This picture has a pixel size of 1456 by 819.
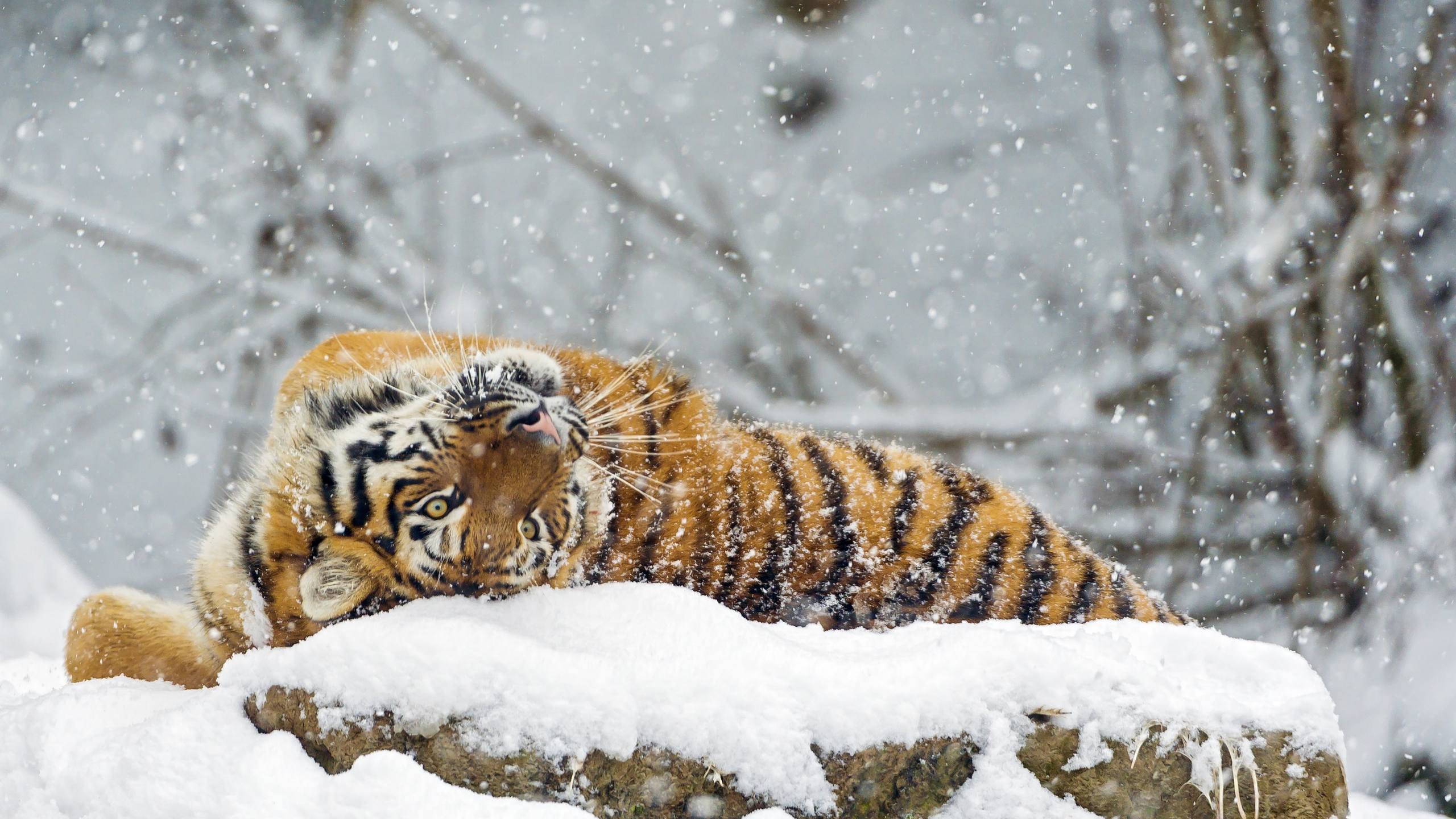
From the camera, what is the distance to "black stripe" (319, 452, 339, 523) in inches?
78.7

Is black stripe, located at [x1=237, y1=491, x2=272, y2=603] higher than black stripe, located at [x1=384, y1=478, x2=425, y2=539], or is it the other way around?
black stripe, located at [x1=384, y1=478, x2=425, y2=539]

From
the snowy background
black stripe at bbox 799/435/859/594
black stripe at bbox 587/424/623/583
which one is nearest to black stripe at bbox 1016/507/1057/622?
black stripe at bbox 799/435/859/594

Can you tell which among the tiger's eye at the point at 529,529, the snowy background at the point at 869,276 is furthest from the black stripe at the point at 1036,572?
the snowy background at the point at 869,276

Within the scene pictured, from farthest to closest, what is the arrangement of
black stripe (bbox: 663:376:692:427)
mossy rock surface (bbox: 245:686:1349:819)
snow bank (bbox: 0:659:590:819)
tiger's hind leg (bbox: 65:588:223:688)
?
black stripe (bbox: 663:376:692:427)
tiger's hind leg (bbox: 65:588:223:688)
mossy rock surface (bbox: 245:686:1349:819)
snow bank (bbox: 0:659:590:819)

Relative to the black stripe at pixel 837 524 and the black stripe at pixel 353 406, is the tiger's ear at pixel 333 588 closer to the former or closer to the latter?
the black stripe at pixel 353 406

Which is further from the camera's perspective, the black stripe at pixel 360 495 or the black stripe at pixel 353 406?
the black stripe at pixel 353 406

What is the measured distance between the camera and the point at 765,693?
4.51 ft

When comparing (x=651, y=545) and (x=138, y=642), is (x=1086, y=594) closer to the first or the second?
(x=651, y=545)

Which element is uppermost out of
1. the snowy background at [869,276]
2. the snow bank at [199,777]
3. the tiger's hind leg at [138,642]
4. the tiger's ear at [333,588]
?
the snowy background at [869,276]

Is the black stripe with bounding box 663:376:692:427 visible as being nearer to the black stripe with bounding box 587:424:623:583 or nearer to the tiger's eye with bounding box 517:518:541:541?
the black stripe with bounding box 587:424:623:583

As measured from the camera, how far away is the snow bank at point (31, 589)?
331 centimetres

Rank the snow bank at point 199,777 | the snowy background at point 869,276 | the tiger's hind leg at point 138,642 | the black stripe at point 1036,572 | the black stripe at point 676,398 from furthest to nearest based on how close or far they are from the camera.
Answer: the snowy background at point 869,276, the black stripe at point 676,398, the black stripe at point 1036,572, the tiger's hind leg at point 138,642, the snow bank at point 199,777

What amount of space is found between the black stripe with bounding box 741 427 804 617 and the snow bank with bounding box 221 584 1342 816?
513mm

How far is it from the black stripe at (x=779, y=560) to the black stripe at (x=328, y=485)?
0.82 meters
